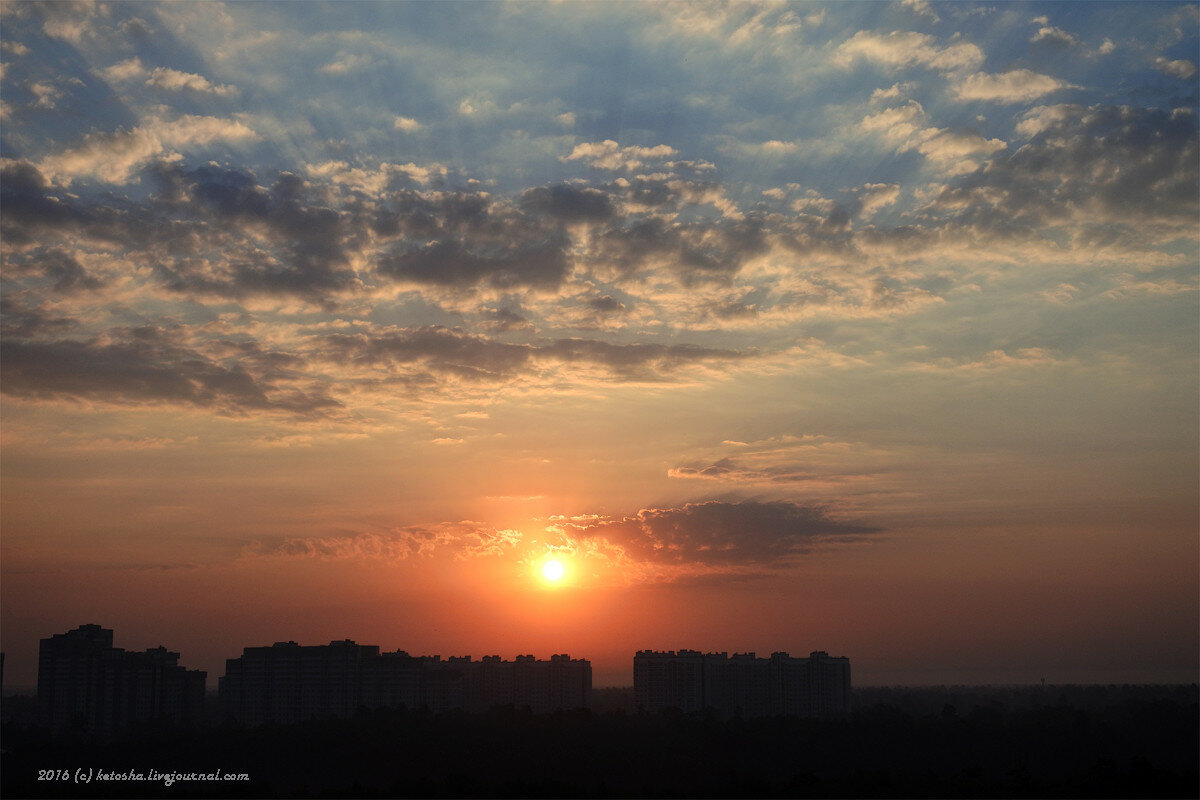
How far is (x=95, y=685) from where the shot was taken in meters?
106

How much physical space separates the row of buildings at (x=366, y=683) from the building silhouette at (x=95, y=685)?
0.35 feet

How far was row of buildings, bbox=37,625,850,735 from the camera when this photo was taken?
10588 cm

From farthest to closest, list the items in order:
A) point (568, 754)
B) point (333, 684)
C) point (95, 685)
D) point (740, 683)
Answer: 1. point (740, 683)
2. point (333, 684)
3. point (95, 685)
4. point (568, 754)

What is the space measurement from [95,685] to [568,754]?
2247 inches

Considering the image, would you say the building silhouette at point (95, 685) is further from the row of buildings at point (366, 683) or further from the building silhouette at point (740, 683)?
the building silhouette at point (740, 683)

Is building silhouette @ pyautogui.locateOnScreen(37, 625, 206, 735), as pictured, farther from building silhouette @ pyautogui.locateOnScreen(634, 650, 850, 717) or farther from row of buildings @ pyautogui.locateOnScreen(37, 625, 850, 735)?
building silhouette @ pyautogui.locateOnScreen(634, 650, 850, 717)

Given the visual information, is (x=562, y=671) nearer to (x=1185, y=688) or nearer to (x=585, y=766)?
(x=585, y=766)

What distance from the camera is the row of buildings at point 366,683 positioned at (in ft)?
347

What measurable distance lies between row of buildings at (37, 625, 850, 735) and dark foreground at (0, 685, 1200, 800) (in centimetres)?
992

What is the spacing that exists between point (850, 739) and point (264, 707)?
62.8m

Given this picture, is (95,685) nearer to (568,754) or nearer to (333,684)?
(333,684)

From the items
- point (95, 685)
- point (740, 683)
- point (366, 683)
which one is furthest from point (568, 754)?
point (95, 685)

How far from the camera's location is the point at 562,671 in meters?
122

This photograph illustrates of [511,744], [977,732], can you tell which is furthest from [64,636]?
[977,732]
